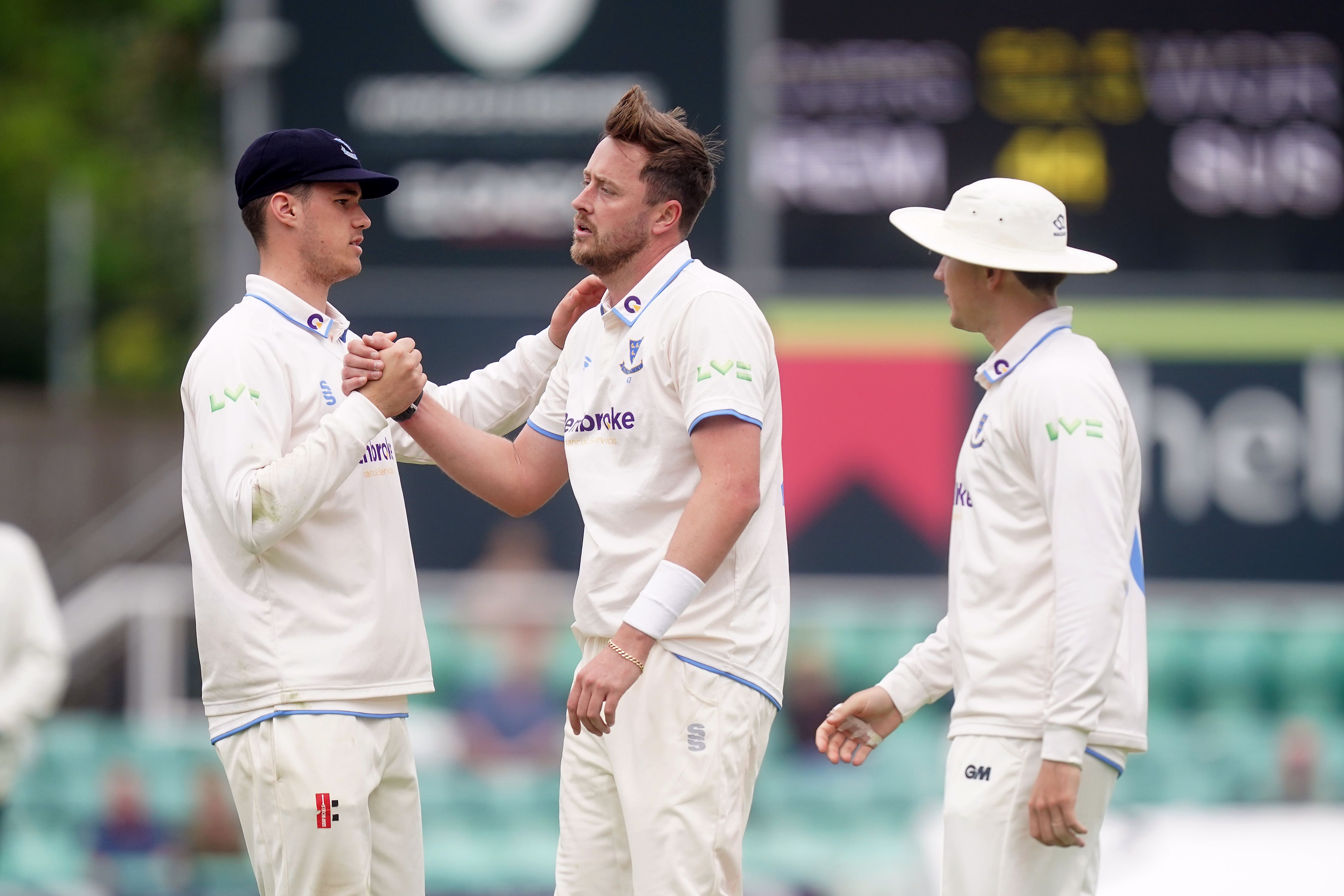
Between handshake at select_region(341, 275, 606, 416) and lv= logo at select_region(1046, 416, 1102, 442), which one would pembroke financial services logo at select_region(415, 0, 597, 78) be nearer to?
handshake at select_region(341, 275, 606, 416)

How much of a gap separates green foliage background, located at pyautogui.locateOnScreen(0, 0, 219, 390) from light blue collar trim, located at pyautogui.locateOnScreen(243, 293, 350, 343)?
1551 centimetres

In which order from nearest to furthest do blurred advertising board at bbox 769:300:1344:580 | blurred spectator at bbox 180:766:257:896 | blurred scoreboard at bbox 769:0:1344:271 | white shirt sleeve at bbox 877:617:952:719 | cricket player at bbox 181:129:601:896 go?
cricket player at bbox 181:129:601:896
white shirt sleeve at bbox 877:617:952:719
blurred spectator at bbox 180:766:257:896
blurred scoreboard at bbox 769:0:1344:271
blurred advertising board at bbox 769:300:1344:580

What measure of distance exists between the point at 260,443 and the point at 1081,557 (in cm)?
148

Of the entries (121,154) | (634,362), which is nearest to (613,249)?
(634,362)

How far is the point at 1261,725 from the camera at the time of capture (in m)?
7.82

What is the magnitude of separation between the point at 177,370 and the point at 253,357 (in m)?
15.9

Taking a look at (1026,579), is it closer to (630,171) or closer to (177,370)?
(630,171)

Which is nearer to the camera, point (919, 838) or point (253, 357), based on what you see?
point (253, 357)

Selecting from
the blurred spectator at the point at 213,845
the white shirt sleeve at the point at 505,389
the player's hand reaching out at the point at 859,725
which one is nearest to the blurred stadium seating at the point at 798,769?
the blurred spectator at the point at 213,845

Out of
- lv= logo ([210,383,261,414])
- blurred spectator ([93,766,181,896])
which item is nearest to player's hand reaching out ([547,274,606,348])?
lv= logo ([210,383,261,414])

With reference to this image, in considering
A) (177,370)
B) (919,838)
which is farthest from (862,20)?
(177,370)

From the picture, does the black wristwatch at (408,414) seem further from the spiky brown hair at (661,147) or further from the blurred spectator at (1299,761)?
the blurred spectator at (1299,761)

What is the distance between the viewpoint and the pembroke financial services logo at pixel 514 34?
331 inches

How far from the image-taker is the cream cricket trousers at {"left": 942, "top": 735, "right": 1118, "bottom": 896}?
302 centimetres
